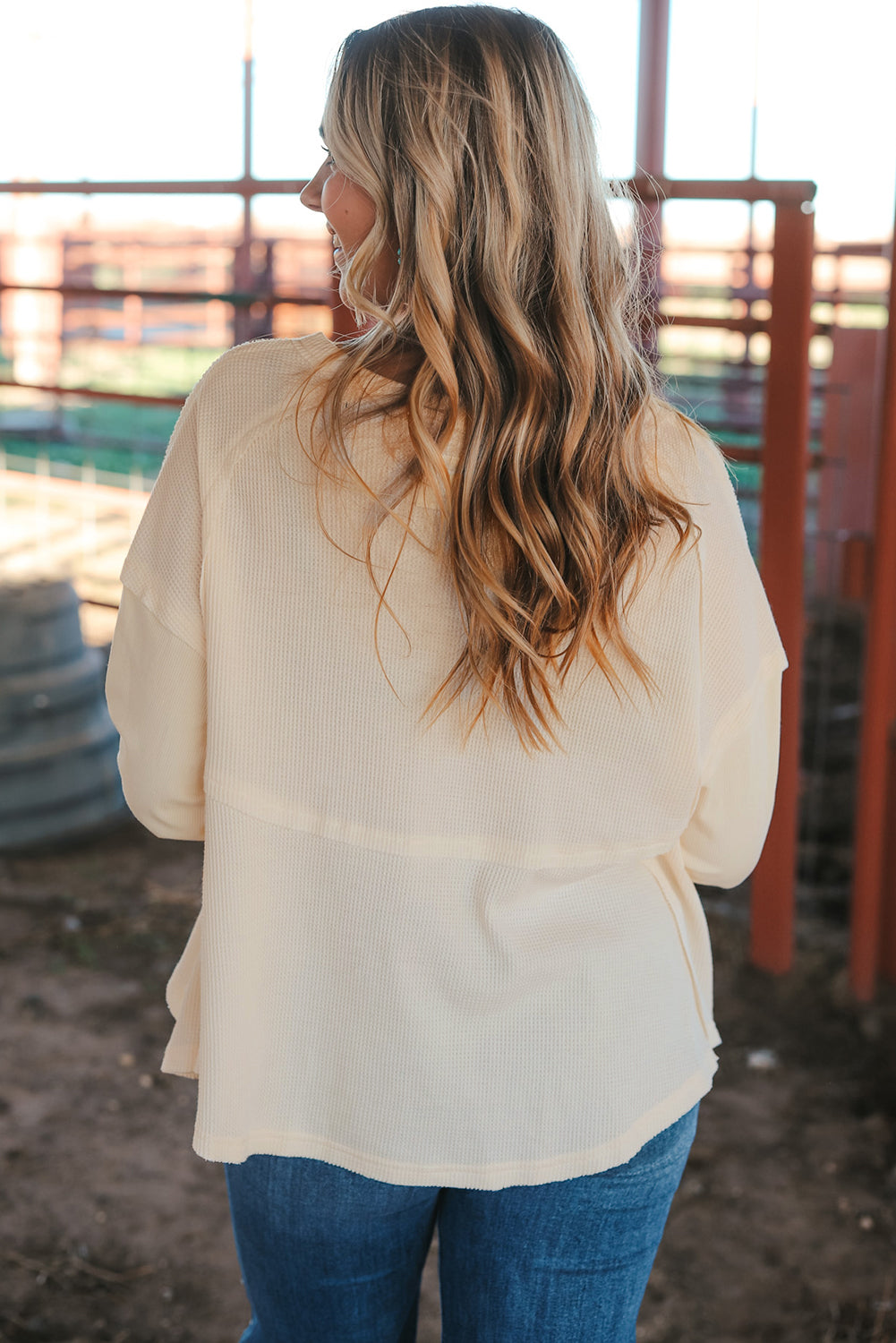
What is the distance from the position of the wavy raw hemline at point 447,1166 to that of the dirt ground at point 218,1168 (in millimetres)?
1085

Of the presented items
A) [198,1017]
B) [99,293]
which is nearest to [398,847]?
[198,1017]

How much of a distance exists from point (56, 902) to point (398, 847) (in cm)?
242

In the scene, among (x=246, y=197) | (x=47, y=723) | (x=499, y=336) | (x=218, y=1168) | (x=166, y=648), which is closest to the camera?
(x=499, y=336)

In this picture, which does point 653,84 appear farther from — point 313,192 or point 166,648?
point 166,648

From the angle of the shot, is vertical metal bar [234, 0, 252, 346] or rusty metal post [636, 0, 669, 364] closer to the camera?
vertical metal bar [234, 0, 252, 346]

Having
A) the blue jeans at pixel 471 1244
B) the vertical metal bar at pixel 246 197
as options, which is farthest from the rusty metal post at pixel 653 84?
the blue jeans at pixel 471 1244

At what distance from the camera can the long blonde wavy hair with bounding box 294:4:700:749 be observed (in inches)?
33.8

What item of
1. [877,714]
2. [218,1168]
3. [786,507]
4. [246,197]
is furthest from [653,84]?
[218,1168]

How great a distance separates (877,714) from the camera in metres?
2.63

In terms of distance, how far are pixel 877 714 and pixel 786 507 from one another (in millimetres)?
471

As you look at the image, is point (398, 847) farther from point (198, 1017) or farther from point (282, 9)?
point (282, 9)

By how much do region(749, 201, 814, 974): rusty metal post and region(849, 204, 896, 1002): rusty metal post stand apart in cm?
14

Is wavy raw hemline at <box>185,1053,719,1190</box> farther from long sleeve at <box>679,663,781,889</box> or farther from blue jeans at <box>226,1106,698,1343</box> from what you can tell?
long sleeve at <box>679,663,781,889</box>

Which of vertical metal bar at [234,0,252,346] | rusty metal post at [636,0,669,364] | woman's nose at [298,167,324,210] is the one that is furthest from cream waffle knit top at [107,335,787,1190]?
rusty metal post at [636,0,669,364]
